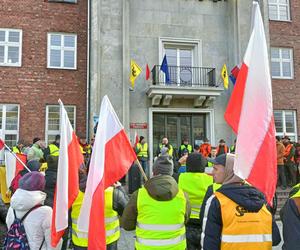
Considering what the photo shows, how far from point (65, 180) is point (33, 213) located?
1.51ft

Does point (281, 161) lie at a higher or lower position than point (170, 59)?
lower

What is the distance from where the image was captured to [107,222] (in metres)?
3.85

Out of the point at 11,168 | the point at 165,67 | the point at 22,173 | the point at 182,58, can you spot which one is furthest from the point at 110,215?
the point at 182,58

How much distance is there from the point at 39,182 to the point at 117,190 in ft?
2.84

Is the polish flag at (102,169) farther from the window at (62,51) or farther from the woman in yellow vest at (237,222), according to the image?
the window at (62,51)

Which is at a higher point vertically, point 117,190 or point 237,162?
point 237,162

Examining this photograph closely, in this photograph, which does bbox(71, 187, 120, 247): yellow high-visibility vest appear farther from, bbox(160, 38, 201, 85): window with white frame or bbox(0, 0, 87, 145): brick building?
bbox(160, 38, 201, 85): window with white frame

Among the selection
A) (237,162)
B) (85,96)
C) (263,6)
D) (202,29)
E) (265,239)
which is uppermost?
(263,6)

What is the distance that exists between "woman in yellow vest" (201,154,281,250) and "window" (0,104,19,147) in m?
13.3


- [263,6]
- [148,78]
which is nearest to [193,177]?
[148,78]

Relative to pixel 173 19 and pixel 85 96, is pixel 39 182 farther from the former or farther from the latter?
pixel 173 19

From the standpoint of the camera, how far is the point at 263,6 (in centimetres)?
1653

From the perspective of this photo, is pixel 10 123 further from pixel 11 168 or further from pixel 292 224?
pixel 292 224

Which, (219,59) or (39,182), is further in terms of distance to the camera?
(219,59)
